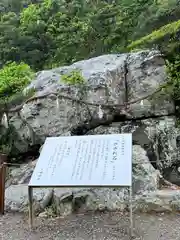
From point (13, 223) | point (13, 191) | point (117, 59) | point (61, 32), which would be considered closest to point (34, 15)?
point (61, 32)

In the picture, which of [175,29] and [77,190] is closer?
[77,190]

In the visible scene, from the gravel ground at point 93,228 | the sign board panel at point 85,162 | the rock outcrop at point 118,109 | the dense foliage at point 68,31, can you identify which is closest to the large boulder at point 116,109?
the rock outcrop at point 118,109

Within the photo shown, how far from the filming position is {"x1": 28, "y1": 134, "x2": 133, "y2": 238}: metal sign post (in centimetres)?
319

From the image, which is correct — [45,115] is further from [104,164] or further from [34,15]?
[34,15]

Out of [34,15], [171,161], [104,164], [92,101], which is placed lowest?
[171,161]

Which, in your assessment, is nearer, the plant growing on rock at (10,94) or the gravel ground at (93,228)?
the gravel ground at (93,228)

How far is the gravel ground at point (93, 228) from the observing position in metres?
3.21

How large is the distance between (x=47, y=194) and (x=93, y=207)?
66 centimetres

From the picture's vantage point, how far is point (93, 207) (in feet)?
13.0

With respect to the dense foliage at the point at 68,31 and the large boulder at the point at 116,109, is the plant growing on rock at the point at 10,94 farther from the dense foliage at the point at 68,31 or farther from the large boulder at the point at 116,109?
the dense foliage at the point at 68,31

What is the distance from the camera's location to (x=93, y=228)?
3.42m

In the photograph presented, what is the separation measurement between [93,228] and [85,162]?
70 cm

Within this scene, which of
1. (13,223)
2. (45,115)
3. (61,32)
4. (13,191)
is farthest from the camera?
(61,32)

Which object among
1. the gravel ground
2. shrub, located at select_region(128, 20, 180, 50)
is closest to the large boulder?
shrub, located at select_region(128, 20, 180, 50)
